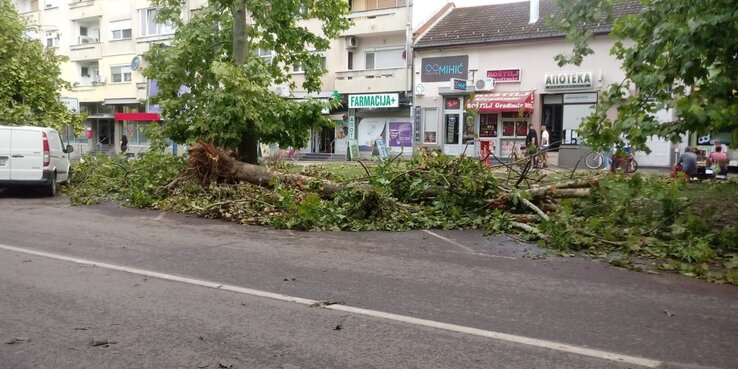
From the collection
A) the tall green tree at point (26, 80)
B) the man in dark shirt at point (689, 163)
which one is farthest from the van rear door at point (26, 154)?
the man in dark shirt at point (689, 163)

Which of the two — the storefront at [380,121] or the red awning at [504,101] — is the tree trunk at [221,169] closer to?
the red awning at [504,101]

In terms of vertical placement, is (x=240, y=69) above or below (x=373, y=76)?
→ below

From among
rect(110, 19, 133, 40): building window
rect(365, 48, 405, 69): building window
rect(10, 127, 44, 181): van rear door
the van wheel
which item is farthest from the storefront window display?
rect(110, 19, 133, 40): building window

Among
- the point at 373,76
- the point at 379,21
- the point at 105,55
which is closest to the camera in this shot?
the point at 379,21

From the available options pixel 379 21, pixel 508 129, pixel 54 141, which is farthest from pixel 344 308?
pixel 379 21

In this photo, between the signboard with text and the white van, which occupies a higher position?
the signboard with text

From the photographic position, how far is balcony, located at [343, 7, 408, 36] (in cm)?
3075

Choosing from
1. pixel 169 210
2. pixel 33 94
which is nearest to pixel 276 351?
pixel 169 210

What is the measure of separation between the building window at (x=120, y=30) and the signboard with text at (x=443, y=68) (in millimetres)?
22257

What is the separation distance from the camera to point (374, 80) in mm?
31500

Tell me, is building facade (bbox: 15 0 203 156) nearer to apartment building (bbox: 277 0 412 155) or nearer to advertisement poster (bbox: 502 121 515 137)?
apartment building (bbox: 277 0 412 155)

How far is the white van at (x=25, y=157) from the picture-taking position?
13930mm

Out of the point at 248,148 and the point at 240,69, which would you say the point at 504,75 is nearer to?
the point at 248,148

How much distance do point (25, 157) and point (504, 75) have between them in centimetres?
2077
